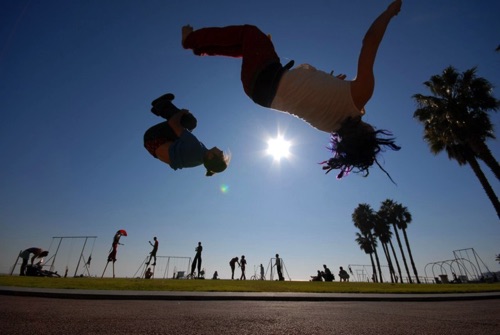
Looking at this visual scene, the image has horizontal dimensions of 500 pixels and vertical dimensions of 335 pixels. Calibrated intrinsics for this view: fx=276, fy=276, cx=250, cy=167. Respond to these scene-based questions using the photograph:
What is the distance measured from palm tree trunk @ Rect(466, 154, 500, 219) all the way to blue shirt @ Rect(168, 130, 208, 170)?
64.5 ft

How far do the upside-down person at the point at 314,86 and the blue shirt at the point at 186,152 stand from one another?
0.87 meters

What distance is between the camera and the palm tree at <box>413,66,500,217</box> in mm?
16406

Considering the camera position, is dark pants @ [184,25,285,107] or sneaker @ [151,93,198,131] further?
sneaker @ [151,93,198,131]

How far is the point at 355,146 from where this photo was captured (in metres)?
3.18

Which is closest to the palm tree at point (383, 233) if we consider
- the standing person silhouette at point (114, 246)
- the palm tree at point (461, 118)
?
the palm tree at point (461, 118)

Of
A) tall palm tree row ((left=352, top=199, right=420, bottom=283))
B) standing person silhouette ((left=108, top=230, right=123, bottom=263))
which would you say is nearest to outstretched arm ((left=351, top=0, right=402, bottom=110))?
standing person silhouette ((left=108, top=230, right=123, bottom=263))

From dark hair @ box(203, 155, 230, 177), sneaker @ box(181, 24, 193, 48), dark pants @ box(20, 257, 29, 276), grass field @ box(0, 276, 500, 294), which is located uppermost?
sneaker @ box(181, 24, 193, 48)

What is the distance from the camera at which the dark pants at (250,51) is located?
3088 mm

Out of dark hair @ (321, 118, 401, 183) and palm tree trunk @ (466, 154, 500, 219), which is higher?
palm tree trunk @ (466, 154, 500, 219)

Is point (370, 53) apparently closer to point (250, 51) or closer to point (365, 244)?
point (250, 51)

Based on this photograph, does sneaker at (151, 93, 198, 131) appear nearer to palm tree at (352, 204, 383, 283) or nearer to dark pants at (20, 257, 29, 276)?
dark pants at (20, 257, 29, 276)

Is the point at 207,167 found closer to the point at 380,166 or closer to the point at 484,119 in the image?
the point at 380,166

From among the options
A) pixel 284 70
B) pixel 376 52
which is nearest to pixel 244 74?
pixel 284 70

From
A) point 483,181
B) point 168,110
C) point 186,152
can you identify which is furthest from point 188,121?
point 483,181
